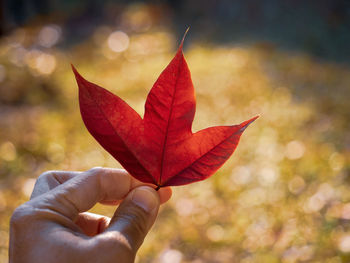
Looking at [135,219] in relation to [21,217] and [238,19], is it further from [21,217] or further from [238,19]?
[238,19]

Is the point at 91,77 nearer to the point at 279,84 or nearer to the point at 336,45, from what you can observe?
the point at 279,84

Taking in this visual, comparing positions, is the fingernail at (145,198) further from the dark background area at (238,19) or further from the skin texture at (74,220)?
the dark background area at (238,19)

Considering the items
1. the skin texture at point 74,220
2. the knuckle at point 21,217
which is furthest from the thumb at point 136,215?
the knuckle at point 21,217

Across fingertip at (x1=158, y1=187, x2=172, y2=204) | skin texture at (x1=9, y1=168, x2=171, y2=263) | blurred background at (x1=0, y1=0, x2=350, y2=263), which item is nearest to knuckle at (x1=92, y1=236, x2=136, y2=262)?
skin texture at (x1=9, y1=168, x2=171, y2=263)

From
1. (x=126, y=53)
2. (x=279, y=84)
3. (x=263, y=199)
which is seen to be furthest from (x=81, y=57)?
(x=263, y=199)

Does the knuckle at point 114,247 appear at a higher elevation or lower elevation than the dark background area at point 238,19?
lower

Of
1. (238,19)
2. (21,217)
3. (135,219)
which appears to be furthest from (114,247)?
(238,19)
